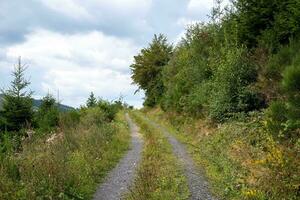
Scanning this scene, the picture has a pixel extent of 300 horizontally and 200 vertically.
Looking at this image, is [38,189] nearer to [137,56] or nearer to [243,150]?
[243,150]

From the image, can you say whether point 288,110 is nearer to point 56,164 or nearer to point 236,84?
point 56,164

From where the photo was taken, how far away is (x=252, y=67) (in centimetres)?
2180

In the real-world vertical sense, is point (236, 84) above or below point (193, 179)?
above

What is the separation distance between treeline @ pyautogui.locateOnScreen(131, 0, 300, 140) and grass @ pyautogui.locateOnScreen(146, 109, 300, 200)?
798 mm

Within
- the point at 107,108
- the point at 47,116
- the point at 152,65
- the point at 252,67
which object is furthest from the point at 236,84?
the point at 152,65

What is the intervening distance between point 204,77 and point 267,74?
442 inches

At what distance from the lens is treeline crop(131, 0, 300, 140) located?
13250mm

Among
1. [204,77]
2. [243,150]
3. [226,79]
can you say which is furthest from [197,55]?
[243,150]

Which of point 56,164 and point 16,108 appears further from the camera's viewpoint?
point 16,108

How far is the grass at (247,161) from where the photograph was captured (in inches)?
424

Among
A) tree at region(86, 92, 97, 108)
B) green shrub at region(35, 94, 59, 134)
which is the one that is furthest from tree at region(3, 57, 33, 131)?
tree at region(86, 92, 97, 108)

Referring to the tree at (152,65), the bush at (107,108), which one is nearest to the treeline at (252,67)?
the bush at (107,108)

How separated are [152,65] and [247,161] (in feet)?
146

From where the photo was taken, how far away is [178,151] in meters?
21.6
